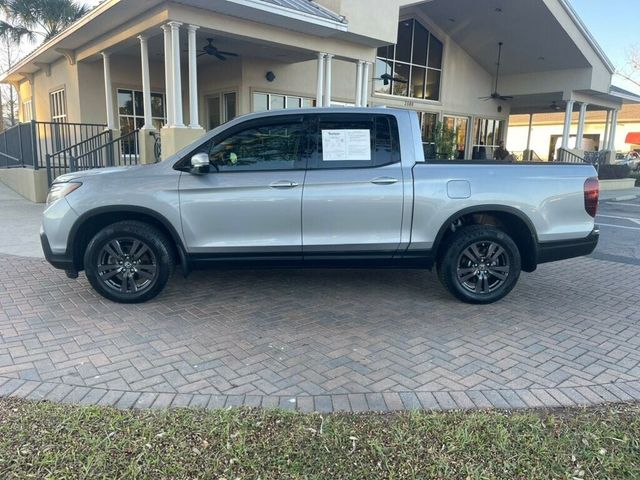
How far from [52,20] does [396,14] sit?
17.9 metres

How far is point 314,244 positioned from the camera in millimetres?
4840

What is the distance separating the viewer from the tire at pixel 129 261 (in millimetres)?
4766

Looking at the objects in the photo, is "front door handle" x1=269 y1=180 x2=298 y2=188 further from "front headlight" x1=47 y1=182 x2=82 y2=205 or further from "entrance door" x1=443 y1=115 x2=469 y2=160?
"entrance door" x1=443 y1=115 x2=469 y2=160

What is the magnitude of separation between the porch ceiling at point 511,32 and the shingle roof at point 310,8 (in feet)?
19.2

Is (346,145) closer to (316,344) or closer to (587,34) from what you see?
(316,344)

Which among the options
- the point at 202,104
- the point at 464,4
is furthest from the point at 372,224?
the point at 464,4

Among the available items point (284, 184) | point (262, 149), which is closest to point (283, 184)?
point (284, 184)

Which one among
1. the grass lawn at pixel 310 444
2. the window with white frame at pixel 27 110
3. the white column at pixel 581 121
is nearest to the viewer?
the grass lawn at pixel 310 444

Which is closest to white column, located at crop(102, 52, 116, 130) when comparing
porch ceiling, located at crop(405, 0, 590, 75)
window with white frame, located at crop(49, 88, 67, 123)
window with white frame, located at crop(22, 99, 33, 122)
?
window with white frame, located at crop(49, 88, 67, 123)

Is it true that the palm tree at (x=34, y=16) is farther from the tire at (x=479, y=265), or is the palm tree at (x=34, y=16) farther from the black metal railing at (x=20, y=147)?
the tire at (x=479, y=265)

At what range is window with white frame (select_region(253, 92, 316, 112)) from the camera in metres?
14.2

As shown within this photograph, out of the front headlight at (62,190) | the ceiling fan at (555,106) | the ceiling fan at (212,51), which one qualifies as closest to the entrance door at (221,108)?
the ceiling fan at (212,51)

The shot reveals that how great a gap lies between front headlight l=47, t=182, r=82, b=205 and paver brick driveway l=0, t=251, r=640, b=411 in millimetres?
1063

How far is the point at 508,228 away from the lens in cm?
521
